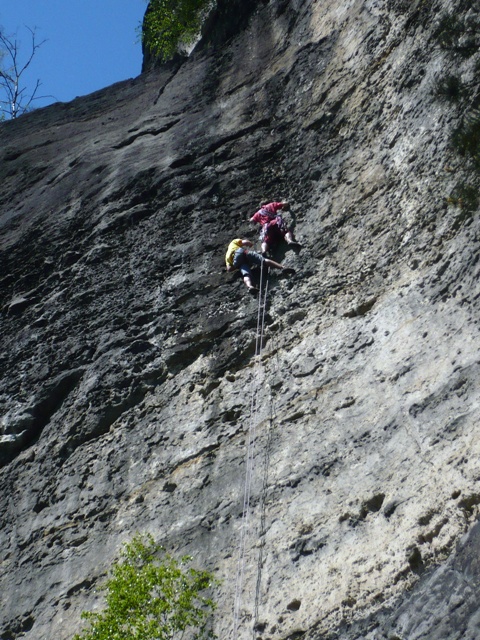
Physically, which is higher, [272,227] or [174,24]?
[174,24]

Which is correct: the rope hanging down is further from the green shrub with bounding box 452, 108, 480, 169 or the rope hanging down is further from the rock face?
the green shrub with bounding box 452, 108, 480, 169

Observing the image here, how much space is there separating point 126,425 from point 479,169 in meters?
4.48

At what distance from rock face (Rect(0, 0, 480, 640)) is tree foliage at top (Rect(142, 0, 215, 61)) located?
242 cm

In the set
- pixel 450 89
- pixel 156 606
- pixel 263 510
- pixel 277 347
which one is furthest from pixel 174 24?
pixel 156 606

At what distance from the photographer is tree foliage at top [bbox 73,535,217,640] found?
6.36 metres

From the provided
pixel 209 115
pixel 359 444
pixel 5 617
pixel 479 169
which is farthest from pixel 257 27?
pixel 5 617

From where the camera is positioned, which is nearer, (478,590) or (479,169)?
(478,590)

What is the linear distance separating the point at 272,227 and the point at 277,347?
1854 millimetres

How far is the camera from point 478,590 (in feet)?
17.0

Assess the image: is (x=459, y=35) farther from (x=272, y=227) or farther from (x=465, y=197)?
(x=272, y=227)

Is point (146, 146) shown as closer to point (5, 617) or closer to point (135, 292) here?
point (135, 292)

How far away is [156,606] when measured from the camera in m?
6.44

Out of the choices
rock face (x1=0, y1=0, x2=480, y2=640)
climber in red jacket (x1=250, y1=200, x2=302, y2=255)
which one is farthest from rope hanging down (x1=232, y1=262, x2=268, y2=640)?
climber in red jacket (x1=250, y1=200, x2=302, y2=255)

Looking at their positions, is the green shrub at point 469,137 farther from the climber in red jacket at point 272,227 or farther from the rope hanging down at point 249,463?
the rope hanging down at point 249,463
